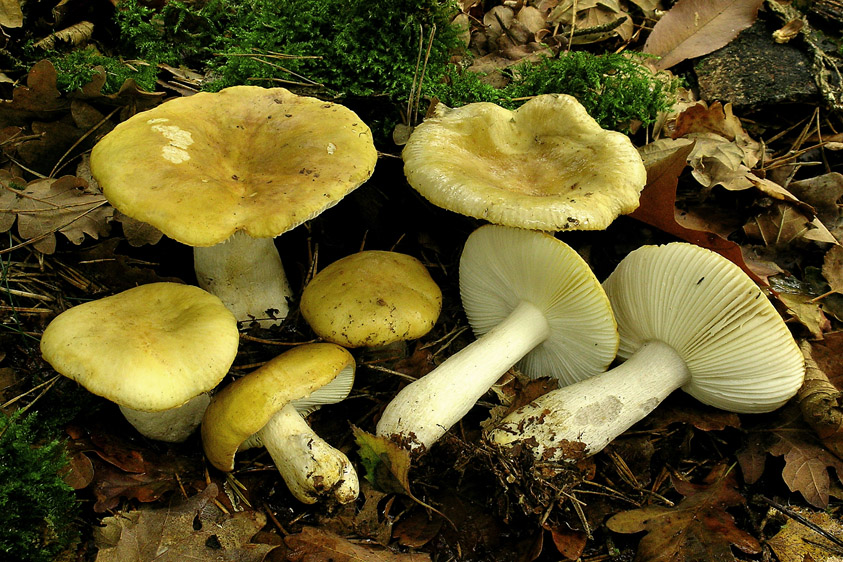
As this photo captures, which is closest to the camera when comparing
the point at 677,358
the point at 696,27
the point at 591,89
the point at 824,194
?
the point at 677,358

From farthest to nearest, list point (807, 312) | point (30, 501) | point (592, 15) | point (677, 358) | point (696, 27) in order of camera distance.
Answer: point (592, 15)
point (696, 27)
point (807, 312)
point (677, 358)
point (30, 501)

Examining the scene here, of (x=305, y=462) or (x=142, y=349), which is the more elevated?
(x=142, y=349)

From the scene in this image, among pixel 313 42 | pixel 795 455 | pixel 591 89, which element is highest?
pixel 313 42

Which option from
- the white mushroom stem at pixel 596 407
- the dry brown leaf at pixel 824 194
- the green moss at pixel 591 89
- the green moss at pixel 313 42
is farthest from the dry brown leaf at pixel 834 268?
the green moss at pixel 313 42

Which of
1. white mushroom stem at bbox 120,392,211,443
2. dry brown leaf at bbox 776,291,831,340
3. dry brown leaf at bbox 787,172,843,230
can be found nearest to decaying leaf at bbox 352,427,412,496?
white mushroom stem at bbox 120,392,211,443

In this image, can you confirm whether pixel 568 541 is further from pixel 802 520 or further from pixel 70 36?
pixel 70 36

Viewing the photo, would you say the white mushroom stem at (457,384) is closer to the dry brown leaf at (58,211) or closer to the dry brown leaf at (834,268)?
the dry brown leaf at (834,268)

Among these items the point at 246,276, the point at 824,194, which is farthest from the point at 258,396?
the point at 824,194
